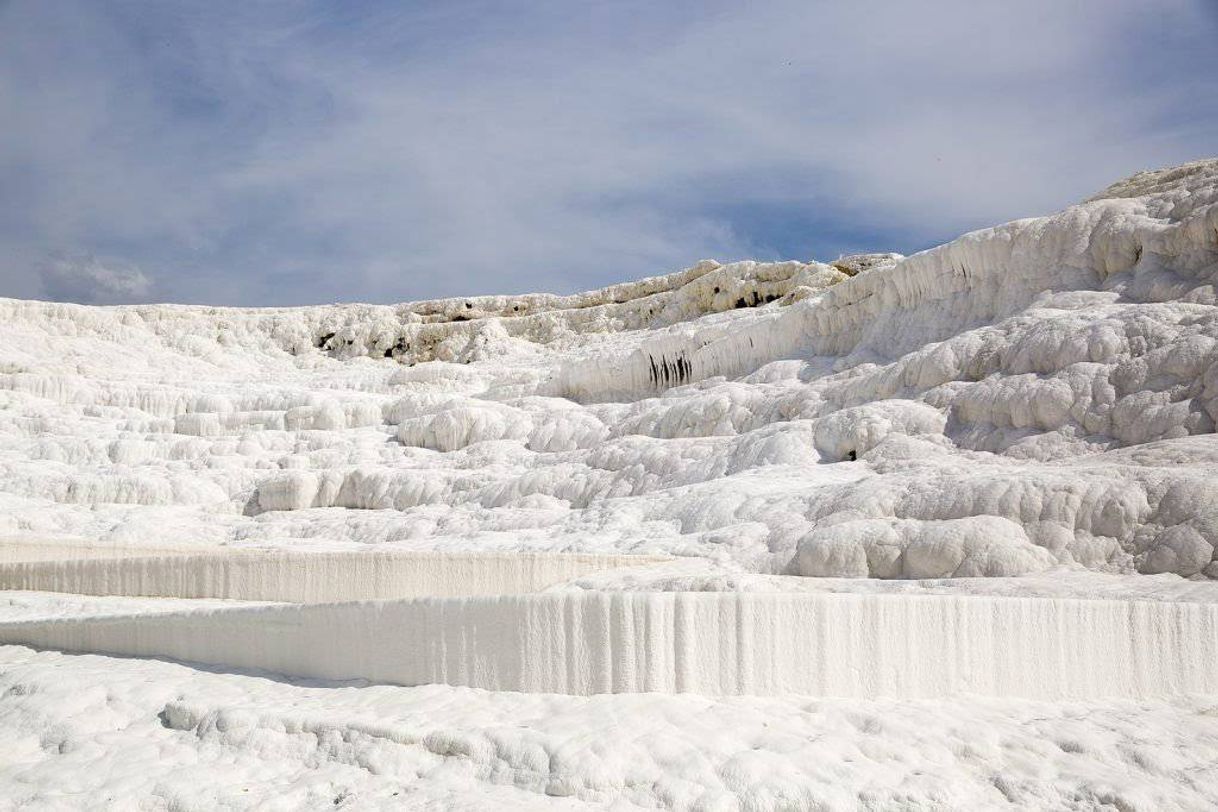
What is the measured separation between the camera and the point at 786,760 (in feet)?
20.5

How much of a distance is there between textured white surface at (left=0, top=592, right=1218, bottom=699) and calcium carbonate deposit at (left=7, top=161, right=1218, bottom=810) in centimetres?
2

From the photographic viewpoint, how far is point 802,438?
717 inches

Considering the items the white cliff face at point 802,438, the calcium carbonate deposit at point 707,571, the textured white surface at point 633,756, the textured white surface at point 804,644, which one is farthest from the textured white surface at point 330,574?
the textured white surface at point 804,644

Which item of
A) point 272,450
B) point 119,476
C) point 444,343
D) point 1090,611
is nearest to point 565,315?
point 444,343

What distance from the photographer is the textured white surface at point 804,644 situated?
276 inches

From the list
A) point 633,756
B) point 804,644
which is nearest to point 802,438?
point 804,644

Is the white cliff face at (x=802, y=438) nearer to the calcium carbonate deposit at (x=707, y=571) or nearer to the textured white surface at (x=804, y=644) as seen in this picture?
the calcium carbonate deposit at (x=707, y=571)

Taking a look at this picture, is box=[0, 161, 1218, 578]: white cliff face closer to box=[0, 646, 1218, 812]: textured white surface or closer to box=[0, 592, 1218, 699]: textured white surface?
box=[0, 592, 1218, 699]: textured white surface

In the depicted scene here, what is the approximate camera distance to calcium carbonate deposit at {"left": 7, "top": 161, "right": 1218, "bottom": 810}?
6621 millimetres

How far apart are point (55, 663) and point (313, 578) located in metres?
3.19

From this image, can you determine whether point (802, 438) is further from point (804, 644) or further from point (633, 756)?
point (633, 756)

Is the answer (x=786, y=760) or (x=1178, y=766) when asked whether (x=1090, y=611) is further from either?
(x=786, y=760)

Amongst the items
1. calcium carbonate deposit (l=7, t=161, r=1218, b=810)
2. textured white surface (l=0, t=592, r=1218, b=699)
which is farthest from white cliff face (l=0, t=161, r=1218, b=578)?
textured white surface (l=0, t=592, r=1218, b=699)

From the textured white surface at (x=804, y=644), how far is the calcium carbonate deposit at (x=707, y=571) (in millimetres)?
22
